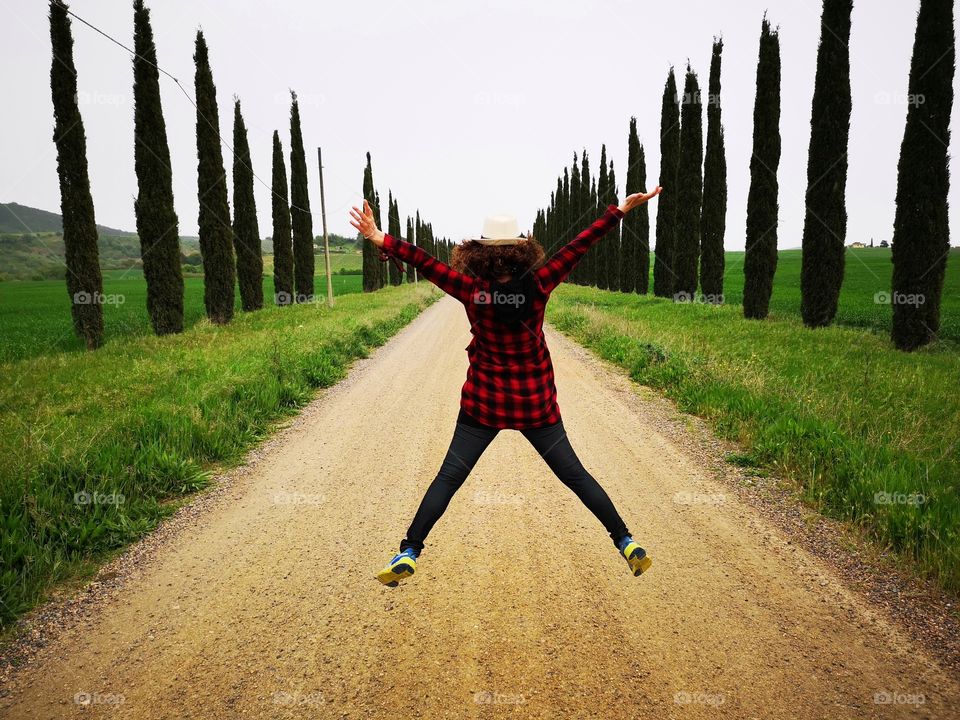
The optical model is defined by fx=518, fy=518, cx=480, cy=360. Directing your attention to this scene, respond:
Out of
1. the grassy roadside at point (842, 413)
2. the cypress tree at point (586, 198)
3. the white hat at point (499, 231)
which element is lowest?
the grassy roadside at point (842, 413)

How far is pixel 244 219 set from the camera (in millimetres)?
25562

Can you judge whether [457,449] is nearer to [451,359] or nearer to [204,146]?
[451,359]

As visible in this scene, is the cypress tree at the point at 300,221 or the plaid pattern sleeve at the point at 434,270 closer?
the plaid pattern sleeve at the point at 434,270

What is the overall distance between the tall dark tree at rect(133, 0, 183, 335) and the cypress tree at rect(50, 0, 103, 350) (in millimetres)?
1573

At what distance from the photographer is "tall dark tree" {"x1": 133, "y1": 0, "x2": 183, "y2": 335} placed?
53.2ft

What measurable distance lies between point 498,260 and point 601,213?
43.9 meters

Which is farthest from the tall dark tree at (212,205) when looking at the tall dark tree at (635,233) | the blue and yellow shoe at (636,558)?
the tall dark tree at (635,233)

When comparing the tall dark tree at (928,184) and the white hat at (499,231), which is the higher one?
the tall dark tree at (928,184)

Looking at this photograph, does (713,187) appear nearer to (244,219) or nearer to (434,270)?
(244,219)

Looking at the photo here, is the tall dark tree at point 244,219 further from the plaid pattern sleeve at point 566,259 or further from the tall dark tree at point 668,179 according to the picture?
the plaid pattern sleeve at point 566,259

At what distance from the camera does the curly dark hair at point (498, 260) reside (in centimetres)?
280

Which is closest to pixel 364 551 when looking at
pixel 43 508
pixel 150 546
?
pixel 150 546

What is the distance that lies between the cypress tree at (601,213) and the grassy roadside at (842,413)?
30558mm

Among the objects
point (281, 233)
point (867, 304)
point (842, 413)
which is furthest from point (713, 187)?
point (281, 233)
